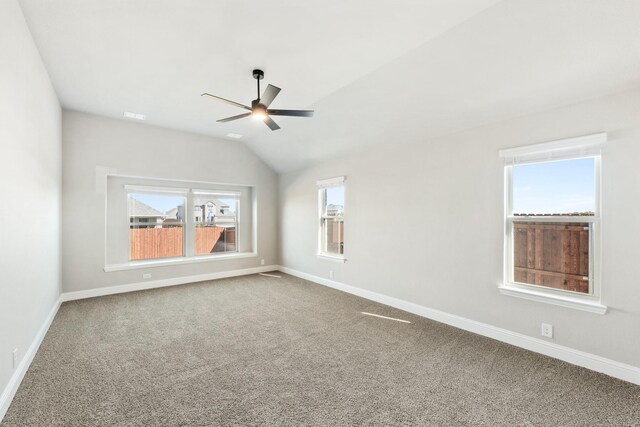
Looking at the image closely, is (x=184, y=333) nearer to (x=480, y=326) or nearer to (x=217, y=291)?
(x=217, y=291)

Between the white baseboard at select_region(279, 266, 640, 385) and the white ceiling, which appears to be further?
the white baseboard at select_region(279, 266, 640, 385)

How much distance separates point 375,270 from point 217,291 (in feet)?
9.29

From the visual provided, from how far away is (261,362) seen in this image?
9.07ft

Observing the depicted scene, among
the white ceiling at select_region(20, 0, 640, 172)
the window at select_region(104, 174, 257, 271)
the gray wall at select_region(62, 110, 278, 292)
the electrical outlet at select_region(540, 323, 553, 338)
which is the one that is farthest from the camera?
the window at select_region(104, 174, 257, 271)

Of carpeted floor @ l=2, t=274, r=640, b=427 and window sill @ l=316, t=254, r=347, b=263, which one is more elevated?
window sill @ l=316, t=254, r=347, b=263

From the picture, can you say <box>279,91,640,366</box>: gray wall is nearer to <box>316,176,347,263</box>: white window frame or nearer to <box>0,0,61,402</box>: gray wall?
<box>316,176,347,263</box>: white window frame

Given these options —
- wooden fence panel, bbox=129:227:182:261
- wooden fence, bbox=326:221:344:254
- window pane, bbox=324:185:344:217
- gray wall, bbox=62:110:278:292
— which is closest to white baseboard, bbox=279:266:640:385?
wooden fence, bbox=326:221:344:254

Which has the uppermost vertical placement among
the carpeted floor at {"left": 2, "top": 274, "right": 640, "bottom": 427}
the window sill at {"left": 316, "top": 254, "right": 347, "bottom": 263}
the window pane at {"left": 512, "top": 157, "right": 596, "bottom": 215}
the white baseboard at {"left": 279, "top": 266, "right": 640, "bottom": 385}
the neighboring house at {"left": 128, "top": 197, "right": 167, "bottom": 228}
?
the window pane at {"left": 512, "top": 157, "right": 596, "bottom": 215}

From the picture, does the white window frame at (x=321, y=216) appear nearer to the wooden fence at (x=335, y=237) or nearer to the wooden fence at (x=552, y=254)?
the wooden fence at (x=335, y=237)

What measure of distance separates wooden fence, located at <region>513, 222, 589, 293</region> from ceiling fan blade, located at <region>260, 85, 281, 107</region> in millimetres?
2982

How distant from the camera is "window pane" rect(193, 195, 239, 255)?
6254mm

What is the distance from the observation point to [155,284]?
5.44 metres

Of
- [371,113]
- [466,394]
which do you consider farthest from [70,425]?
[371,113]

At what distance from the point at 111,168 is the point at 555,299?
6.45 m
